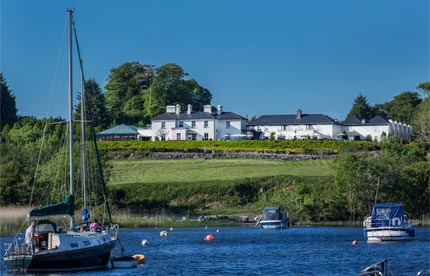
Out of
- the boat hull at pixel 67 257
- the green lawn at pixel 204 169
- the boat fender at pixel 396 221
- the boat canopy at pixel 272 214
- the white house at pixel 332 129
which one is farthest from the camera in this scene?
the white house at pixel 332 129

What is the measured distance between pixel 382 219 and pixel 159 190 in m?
49.4

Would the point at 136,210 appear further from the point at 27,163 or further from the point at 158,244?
the point at 158,244

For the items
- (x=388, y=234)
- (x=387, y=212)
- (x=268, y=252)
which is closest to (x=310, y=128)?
(x=387, y=212)

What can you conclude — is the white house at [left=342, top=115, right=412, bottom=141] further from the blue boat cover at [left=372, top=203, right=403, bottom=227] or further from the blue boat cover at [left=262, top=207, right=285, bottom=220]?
the blue boat cover at [left=372, top=203, right=403, bottom=227]

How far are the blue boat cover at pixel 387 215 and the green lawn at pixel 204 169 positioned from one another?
4618 cm

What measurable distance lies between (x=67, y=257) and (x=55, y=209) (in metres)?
3.50

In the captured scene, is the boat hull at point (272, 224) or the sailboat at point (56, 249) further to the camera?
the boat hull at point (272, 224)

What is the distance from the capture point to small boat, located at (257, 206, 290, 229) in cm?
10612

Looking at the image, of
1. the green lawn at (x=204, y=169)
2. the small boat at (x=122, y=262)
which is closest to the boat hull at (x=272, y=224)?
the green lawn at (x=204, y=169)

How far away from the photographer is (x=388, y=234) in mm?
84562

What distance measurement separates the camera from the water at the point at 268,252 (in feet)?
201

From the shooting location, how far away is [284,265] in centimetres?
6431

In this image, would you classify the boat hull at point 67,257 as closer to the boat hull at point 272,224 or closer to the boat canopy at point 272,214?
Answer: the boat hull at point 272,224

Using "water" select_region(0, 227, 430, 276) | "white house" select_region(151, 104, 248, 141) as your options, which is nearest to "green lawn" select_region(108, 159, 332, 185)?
"white house" select_region(151, 104, 248, 141)
